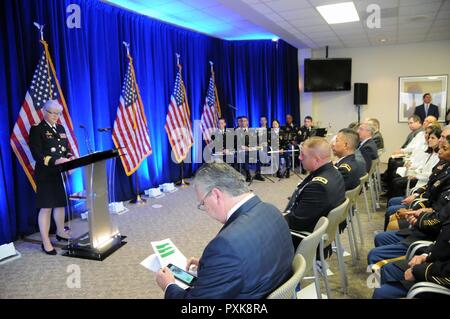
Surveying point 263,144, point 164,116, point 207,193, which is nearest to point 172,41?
point 164,116

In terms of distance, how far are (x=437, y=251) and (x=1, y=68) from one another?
4408mm

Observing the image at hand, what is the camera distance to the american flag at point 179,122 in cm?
657

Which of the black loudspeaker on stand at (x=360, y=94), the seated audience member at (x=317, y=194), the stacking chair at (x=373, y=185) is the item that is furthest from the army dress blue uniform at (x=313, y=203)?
the black loudspeaker on stand at (x=360, y=94)

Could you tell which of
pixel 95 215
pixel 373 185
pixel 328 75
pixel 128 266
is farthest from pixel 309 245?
pixel 328 75

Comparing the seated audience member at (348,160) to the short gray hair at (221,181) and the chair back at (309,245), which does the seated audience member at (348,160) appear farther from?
the short gray hair at (221,181)

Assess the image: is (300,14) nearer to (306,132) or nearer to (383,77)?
(306,132)

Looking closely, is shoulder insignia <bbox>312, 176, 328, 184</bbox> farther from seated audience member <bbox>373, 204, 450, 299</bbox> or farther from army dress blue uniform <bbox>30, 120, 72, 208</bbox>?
army dress blue uniform <bbox>30, 120, 72, 208</bbox>

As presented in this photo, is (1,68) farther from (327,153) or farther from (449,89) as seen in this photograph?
(449,89)

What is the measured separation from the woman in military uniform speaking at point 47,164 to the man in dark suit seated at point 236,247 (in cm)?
258

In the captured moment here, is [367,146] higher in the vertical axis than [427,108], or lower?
lower

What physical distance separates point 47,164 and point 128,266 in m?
1.36

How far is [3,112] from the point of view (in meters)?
3.91

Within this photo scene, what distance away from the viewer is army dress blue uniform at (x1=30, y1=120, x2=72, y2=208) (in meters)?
3.62

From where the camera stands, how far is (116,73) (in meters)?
5.53
